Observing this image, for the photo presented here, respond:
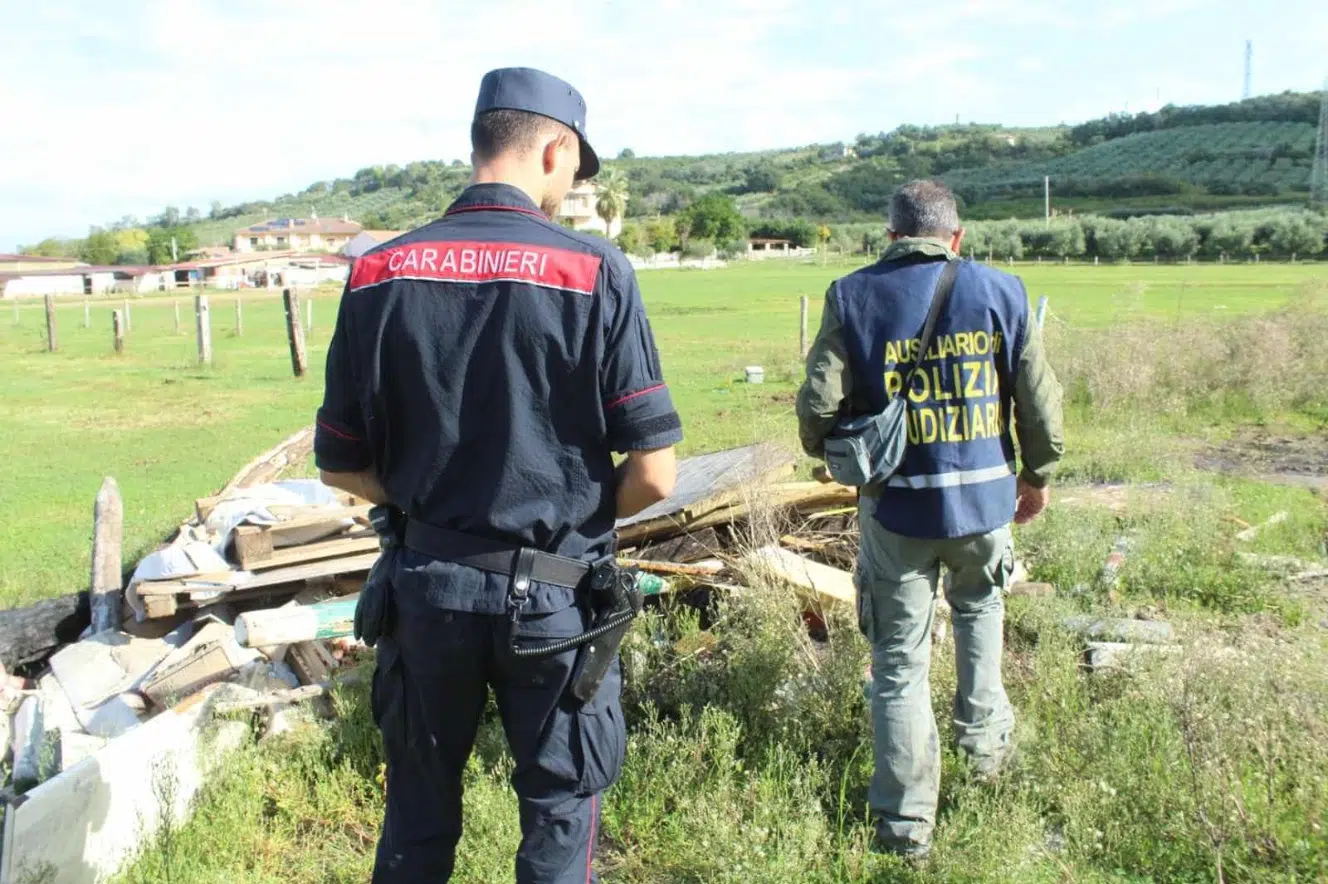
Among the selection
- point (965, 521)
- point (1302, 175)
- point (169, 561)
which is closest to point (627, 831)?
point (965, 521)

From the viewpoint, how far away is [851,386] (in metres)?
3.53

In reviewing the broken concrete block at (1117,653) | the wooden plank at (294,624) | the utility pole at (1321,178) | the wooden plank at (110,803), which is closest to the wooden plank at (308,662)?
the wooden plank at (294,624)

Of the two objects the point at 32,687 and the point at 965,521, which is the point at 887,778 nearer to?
the point at 965,521

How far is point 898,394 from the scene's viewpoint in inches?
134

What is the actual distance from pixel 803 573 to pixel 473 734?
8.48ft

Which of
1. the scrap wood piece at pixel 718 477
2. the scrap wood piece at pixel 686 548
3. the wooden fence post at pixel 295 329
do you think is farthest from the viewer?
the wooden fence post at pixel 295 329

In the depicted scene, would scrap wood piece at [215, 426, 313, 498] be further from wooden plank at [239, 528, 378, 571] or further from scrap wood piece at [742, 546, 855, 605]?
scrap wood piece at [742, 546, 855, 605]

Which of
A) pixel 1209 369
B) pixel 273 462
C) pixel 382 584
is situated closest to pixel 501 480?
pixel 382 584

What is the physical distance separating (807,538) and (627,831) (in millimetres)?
2608

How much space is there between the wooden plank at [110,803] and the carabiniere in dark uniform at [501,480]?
4.20 feet

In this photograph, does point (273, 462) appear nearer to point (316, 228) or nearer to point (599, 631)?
point (599, 631)

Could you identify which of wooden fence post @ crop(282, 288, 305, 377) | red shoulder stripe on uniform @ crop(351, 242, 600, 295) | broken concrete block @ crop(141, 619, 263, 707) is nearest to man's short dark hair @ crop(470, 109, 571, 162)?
red shoulder stripe on uniform @ crop(351, 242, 600, 295)

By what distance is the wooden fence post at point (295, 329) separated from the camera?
20641 mm

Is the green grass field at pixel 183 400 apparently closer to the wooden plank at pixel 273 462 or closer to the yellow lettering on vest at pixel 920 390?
the wooden plank at pixel 273 462
